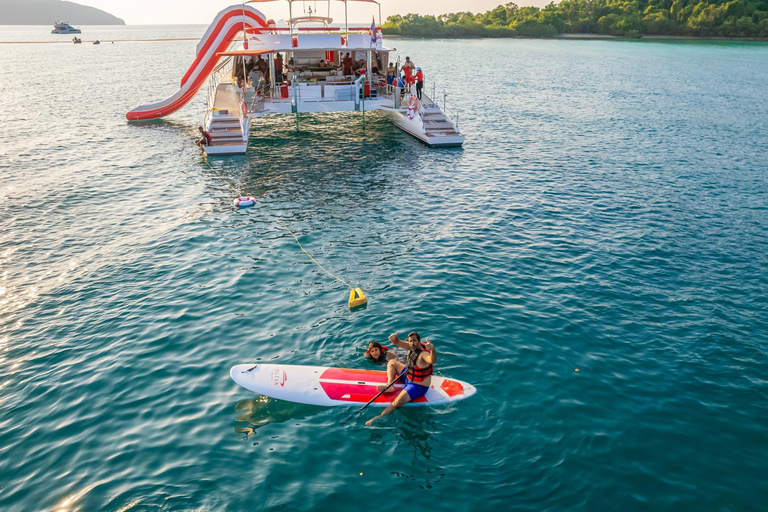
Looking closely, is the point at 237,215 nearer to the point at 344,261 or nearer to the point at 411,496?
the point at 344,261

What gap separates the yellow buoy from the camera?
15922mm

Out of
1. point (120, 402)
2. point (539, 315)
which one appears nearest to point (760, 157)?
point (539, 315)

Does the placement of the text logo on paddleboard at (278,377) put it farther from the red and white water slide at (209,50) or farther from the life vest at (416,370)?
the red and white water slide at (209,50)

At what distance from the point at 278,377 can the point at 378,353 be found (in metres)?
2.49

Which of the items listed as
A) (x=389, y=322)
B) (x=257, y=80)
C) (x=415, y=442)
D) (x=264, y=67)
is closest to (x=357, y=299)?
(x=389, y=322)

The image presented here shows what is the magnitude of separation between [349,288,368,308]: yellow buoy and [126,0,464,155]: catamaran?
19772 mm

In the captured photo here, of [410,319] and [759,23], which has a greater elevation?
[759,23]

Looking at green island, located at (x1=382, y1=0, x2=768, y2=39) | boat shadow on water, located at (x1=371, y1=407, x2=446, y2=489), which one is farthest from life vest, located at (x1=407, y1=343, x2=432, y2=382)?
green island, located at (x1=382, y1=0, x2=768, y2=39)

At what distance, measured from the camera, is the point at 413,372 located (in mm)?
12164

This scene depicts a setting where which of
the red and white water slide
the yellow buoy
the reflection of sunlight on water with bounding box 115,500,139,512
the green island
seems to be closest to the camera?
the reflection of sunlight on water with bounding box 115,500,139,512

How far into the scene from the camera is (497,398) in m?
12.4

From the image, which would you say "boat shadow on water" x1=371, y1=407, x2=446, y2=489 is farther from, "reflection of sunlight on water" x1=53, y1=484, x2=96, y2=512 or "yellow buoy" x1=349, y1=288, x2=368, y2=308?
"reflection of sunlight on water" x1=53, y1=484, x2=96, y2=512

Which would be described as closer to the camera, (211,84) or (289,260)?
→ (289,260)

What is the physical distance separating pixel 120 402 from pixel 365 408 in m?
5.54
